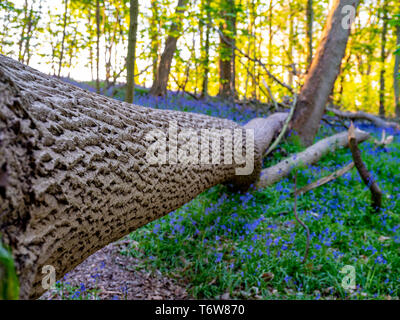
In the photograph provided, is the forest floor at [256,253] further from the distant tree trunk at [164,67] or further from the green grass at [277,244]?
the distant tree trunk at [164,67]

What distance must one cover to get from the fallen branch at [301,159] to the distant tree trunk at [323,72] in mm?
433

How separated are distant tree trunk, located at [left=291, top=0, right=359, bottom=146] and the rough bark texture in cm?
503

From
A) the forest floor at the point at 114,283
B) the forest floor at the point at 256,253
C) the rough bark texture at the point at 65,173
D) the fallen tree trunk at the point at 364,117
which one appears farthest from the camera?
the fallen tree trunk at the point at 364,117

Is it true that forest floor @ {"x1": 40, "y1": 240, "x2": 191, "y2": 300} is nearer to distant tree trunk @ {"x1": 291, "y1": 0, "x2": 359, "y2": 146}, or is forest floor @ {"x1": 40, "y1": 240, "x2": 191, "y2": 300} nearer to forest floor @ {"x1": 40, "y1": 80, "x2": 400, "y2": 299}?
forest floor @ {"x1": 40, "y1": 80, "x2": 400, "y2": 299}

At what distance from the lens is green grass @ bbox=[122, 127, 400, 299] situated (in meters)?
2.81

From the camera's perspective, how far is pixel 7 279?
774 millimetres

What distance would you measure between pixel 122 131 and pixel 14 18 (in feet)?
28.3

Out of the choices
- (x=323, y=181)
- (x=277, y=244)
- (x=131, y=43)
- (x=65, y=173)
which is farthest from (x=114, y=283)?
(x=323, y=181)

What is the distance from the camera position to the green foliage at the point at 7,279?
767mm

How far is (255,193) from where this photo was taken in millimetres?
4586

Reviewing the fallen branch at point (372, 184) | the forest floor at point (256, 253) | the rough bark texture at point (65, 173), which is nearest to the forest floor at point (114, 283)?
the forest floor at point (256, 253)

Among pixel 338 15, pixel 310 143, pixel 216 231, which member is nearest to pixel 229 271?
pixel 216 231

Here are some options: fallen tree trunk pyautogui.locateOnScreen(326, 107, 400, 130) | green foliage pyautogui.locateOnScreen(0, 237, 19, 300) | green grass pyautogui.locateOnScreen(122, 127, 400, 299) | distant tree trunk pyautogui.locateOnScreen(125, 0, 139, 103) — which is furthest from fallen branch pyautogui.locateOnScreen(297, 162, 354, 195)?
green foliage pyautogui.locateOnScreen(0, 237, 19, 300)
